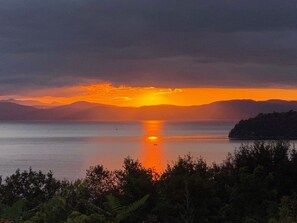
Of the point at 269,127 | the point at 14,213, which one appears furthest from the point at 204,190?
the point at 269,127

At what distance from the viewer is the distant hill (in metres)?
173

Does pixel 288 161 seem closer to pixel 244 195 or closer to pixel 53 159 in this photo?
pixel 244 195

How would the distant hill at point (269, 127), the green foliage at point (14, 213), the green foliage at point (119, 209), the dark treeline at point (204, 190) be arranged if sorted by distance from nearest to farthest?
the green foliage at point (119, 209) → the green foliage at point (14, 213) → the dark treeline at point (204, 190) → the distant hill at point (269, 127)

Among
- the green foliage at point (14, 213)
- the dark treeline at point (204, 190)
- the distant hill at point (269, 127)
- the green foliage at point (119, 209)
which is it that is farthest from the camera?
the distant hill at point (269, 127)

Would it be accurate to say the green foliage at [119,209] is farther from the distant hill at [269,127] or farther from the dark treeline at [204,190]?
the distant hill at [269,127]

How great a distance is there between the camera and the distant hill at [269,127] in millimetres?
172875

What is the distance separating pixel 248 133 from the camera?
181m

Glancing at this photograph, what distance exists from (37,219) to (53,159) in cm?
10815

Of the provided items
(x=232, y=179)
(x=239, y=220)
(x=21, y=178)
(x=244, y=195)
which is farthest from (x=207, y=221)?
(x=21, y=178)

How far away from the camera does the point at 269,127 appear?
17550 cm

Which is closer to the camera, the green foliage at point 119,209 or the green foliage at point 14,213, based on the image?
the green foliage at point 119,209

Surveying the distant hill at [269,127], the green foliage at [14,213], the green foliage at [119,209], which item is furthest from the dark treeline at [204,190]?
the distant hill at [269,127]

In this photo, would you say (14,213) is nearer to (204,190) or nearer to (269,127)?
(204,190)

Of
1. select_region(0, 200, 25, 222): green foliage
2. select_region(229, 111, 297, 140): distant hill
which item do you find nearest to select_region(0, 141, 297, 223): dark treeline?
select_region(0, 200, 25, 222): green foliage
